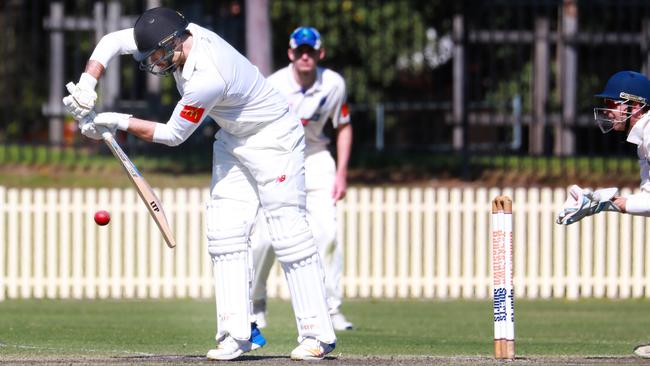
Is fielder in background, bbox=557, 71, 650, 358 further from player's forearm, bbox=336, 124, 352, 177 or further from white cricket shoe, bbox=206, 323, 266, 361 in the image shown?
player's forearm, bbox=336, 124, 352, 177

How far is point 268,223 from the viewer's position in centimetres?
751

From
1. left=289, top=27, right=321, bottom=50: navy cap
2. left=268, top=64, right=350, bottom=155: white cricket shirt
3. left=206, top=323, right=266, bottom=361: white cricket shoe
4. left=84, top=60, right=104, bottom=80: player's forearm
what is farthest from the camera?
left=268, top=64, right=350, bottom=155: white cricket shirt

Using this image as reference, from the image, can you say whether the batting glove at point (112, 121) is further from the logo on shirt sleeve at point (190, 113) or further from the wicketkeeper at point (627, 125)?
the wicketkeeper at point (627, 125)

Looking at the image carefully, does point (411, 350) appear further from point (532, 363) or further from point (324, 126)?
point (324, 126)

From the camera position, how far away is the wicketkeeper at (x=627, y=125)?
730 cm

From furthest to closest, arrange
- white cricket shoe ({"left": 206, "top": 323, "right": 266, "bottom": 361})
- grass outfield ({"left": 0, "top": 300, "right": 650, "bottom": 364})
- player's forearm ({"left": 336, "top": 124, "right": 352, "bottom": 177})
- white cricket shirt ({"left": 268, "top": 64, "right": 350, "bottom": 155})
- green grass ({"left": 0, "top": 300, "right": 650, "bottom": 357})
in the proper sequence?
player's forearm ({"left": 336, "top": 124, "right": 352, "bottom": 177}) < white cricket shirt ({"left": 268, "top": 64, "right": 350, "bottom": 155}) < green grass ({"left": 0, "top": 300, "right": 650, "bottom": 357}) < grass outfield ({"left": 0, "top": 300, "right": 650, "bottom": 364}) < white cricket shoe ({"left": 206, "top": 323, "right": 266, "bottom": 361})

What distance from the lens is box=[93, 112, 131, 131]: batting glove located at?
23.1 feet

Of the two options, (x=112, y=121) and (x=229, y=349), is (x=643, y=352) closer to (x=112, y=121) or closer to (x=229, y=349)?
(x=229, y=349)

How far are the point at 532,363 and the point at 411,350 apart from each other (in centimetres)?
162

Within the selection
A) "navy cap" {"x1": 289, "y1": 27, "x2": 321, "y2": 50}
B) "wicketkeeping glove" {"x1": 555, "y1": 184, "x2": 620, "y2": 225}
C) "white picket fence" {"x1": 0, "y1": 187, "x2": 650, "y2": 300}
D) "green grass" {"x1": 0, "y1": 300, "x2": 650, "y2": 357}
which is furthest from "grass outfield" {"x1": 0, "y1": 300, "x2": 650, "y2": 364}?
"navy cap" {"x1": 289, "y1": 27, "x2": 321, "y2": 50}

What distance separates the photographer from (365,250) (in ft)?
48.0

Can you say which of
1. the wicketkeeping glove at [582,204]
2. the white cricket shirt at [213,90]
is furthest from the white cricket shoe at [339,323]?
the wicketkeeping glove at [582,204]

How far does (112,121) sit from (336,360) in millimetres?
1766

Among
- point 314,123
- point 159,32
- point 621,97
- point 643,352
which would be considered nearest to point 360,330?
point 314,123
